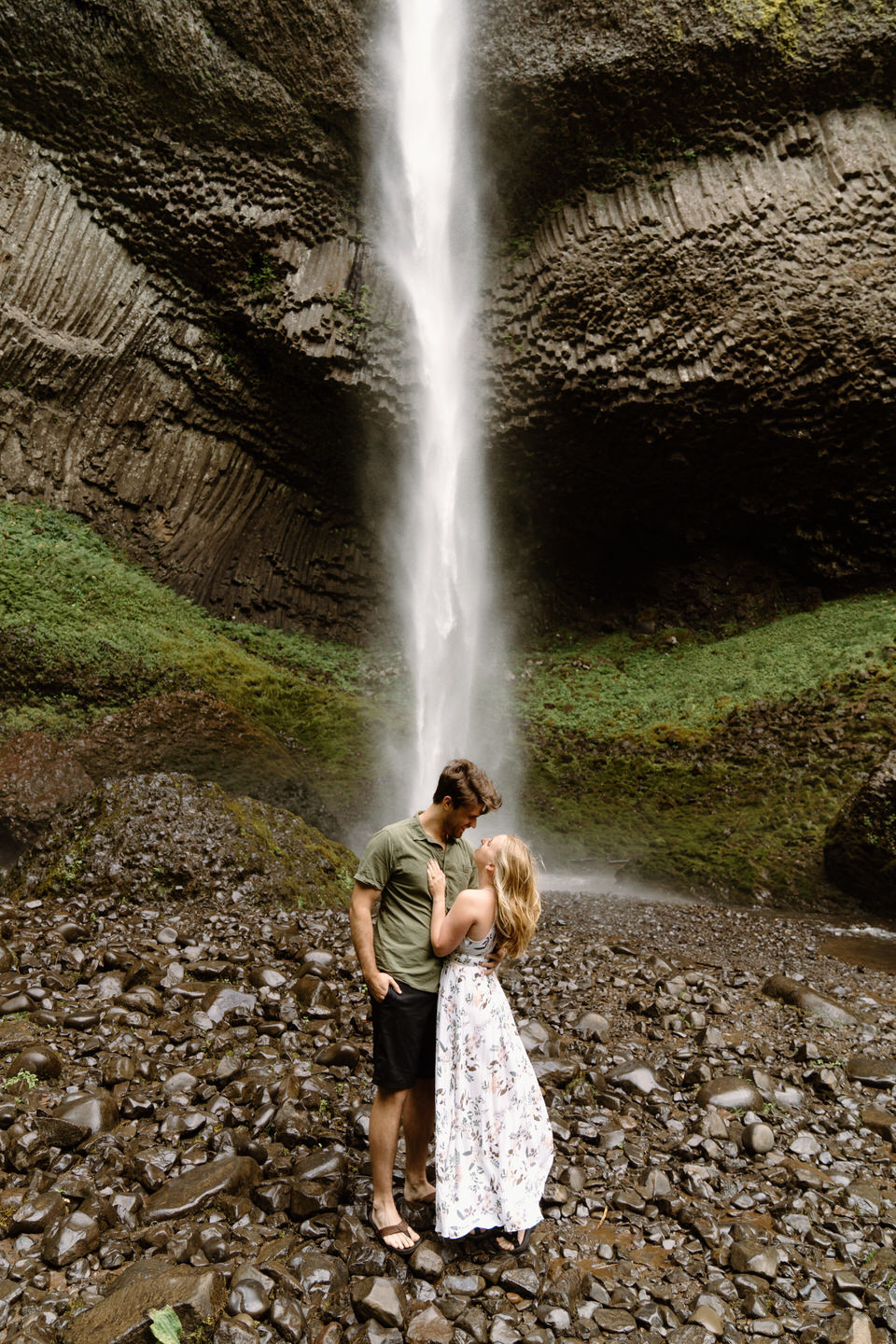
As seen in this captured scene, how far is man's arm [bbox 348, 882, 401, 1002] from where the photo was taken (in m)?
2.68

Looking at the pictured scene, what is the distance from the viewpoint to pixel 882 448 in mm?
15109

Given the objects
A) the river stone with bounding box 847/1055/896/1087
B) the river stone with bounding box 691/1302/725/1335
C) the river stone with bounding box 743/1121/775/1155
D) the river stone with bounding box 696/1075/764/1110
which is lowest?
the river stone with bounding box 847/1055/896/1087

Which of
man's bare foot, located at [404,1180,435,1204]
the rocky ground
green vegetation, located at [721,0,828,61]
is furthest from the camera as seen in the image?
green vegetation, located at [721,0,828,61]

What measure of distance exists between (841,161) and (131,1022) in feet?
58.0

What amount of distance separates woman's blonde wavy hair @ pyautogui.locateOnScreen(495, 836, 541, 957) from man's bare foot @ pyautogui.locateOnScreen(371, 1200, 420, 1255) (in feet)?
3.36

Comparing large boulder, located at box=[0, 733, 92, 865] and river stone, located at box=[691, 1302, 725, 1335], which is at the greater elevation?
large boulder, located at box=[0, 733, 92, 865]

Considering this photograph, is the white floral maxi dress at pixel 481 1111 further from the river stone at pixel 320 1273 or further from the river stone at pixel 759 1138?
the river stone at pixel 759 1138

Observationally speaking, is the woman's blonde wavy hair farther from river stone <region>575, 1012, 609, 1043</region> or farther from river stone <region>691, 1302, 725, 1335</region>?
river stone <region>575, 1012, 609, 1043</region>

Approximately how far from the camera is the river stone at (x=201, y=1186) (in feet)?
8.89

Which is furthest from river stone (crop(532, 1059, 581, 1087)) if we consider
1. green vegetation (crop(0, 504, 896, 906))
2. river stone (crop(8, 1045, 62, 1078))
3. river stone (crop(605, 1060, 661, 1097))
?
green vegetation (crop(0, 504, 896, 906))

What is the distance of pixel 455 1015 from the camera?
2.76 m

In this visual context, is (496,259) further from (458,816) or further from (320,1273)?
(320,1273)

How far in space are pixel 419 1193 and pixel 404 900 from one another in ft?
3.87

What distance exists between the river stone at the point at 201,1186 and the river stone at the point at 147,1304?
0.96 ft
